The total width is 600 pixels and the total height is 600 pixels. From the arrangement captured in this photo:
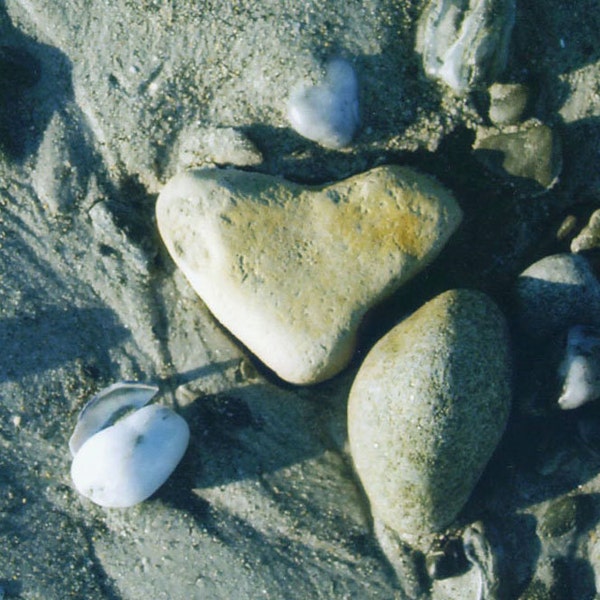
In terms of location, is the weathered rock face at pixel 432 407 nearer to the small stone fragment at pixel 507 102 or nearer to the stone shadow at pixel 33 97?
the small stone fragment at pixel 507 102

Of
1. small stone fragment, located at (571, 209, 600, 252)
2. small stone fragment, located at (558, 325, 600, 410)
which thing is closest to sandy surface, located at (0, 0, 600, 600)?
small stone fragment, located at (571, 209, 600, 252)

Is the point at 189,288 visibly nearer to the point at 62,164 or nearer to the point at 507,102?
the point at 62,164

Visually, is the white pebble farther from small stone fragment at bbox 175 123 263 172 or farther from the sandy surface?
small stone fragment at bbox 175 123 263 172

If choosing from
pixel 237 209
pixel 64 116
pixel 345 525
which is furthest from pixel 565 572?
pixel 64 116

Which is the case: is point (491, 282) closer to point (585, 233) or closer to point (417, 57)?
point (585, 233)

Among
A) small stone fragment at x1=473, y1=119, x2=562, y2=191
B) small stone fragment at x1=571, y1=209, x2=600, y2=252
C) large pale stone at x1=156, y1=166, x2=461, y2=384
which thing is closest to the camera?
large pale stone at x1=156, y1=166, x2=461, y2=384

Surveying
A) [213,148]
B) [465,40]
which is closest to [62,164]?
[213,148]
